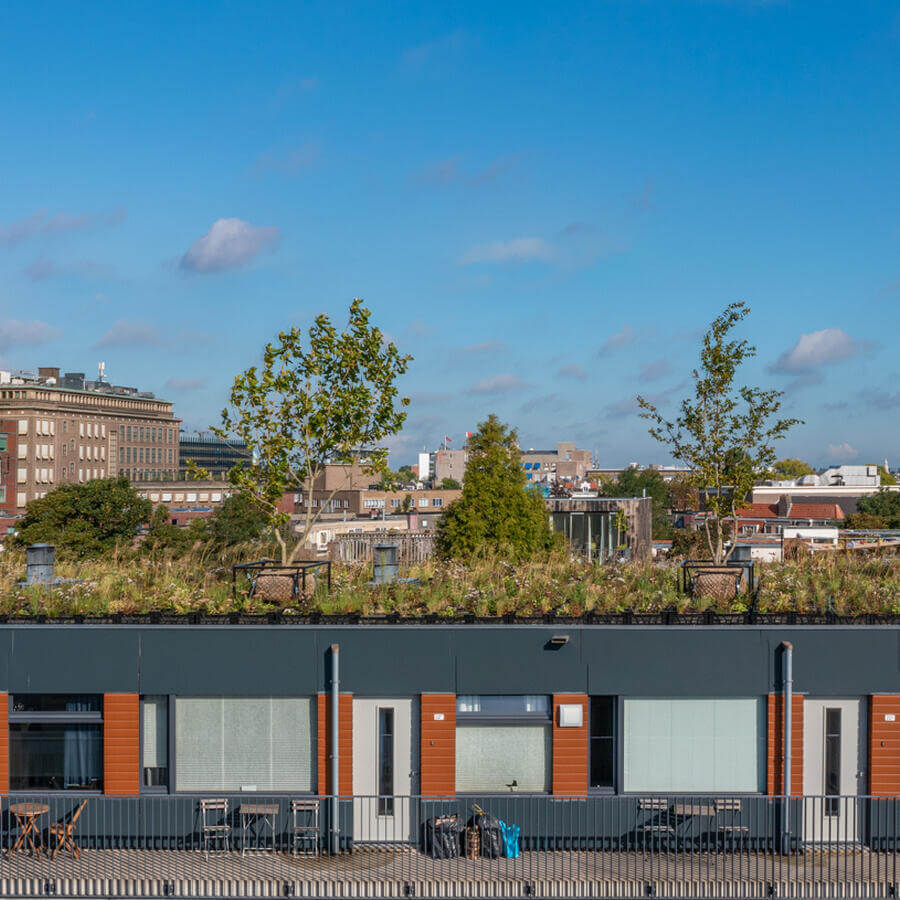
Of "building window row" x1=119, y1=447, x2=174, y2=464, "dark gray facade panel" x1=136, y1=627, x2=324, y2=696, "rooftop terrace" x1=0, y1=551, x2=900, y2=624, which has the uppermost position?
"building window row" x1=119, y1=447, x2=174, y2=464

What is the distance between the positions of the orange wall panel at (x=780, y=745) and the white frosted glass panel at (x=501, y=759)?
2.86 m

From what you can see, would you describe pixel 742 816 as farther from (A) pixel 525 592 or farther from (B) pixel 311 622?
(B) pixel 311 622

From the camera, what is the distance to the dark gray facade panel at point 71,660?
40.2 feet

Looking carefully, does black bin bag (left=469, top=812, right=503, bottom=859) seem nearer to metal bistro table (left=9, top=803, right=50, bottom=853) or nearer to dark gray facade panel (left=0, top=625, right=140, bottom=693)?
dark gray facade panel (left=0, top=625, right=140, bottom=693)

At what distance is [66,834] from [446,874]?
4768 millimetres

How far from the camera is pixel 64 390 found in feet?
484

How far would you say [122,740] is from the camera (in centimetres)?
1232

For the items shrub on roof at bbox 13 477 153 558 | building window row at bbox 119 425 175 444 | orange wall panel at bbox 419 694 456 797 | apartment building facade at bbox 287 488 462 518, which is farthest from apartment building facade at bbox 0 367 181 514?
orange wall panel at bbox 419 694 456 797

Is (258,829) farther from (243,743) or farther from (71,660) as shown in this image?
(71,660)

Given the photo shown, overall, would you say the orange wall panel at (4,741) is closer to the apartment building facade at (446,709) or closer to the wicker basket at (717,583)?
the apartment building facade at (446,709)

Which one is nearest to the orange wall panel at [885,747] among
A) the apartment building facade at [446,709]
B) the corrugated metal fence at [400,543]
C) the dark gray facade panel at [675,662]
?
the apartment building facade at [446,709]

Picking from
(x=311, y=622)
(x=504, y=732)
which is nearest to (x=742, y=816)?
(x=504, y=732)

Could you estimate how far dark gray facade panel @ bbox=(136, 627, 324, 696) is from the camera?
1234 cm

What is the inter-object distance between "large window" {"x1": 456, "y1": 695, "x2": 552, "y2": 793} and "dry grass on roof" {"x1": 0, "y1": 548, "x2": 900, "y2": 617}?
1.19 meters
